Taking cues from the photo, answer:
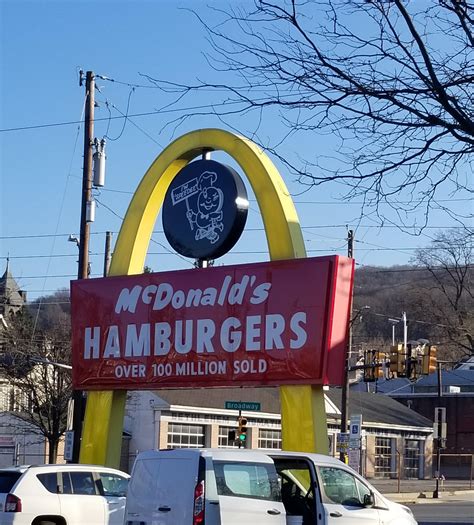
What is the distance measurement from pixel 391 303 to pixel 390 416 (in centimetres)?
1436

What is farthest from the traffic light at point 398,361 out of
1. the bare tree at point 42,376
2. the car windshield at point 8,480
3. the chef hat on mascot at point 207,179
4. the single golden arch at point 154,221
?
the car windshield at point 8,480

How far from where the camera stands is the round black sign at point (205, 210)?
18.2 metres

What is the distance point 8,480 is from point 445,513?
20.1 meters

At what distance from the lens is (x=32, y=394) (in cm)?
4144

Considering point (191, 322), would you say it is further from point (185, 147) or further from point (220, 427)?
point (220, 427)

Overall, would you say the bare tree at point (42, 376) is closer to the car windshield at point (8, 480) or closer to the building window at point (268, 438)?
the building window at point (268, 438)

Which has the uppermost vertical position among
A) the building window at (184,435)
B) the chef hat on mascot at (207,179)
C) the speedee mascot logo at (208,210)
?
the chef hat on mascot at (207,179)

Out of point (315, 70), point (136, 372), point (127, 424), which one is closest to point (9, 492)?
point (136, 372)

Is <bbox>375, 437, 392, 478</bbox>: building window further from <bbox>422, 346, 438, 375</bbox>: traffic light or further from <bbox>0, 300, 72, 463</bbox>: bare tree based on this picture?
<bbox>422, 346, 438, 375</bbox>: traffic light

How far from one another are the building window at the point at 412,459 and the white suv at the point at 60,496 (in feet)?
168

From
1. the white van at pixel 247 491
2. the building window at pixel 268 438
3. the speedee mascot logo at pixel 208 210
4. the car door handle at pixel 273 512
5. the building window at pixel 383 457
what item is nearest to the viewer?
the white van at pixel 247 491

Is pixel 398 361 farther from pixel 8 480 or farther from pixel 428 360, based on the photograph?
pixel 8 480

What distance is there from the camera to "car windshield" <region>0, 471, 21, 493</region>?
51.1ft

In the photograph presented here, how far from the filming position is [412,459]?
218ft
